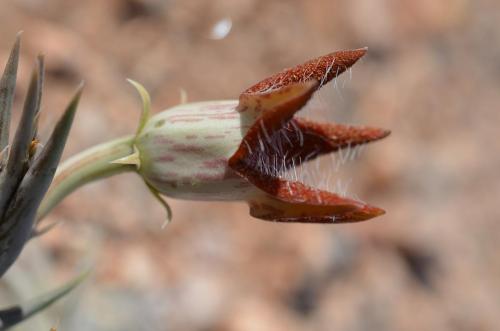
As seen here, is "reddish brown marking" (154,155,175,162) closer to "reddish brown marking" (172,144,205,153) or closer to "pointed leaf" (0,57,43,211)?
"reddish brown marking" (172,144,205,153)

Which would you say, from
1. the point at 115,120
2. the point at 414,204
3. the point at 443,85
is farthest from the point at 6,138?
the point at 443,85

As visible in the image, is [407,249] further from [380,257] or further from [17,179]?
[17,179]

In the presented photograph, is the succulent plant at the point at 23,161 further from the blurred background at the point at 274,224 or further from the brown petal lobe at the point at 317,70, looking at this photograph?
the blurred background at the point at 274,224

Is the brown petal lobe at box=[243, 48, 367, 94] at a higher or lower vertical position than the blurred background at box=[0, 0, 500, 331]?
higher

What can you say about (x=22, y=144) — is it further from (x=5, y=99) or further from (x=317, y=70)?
(x=317, y=70)

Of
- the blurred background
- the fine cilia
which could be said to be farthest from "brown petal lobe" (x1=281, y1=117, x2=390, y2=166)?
the blurred background

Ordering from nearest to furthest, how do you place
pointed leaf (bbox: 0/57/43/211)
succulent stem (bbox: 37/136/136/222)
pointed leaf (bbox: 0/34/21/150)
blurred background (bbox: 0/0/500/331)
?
1. pointed leaf (bbox: 0/57/43/211)
2. pointed leaf (bbox: 0/34/21/150)
3. succulent stem (bbox: 37/136/136/222)
4. blurred background (bbox: 0/0/500/331)

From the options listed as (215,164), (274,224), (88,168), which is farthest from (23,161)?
(274,224)
